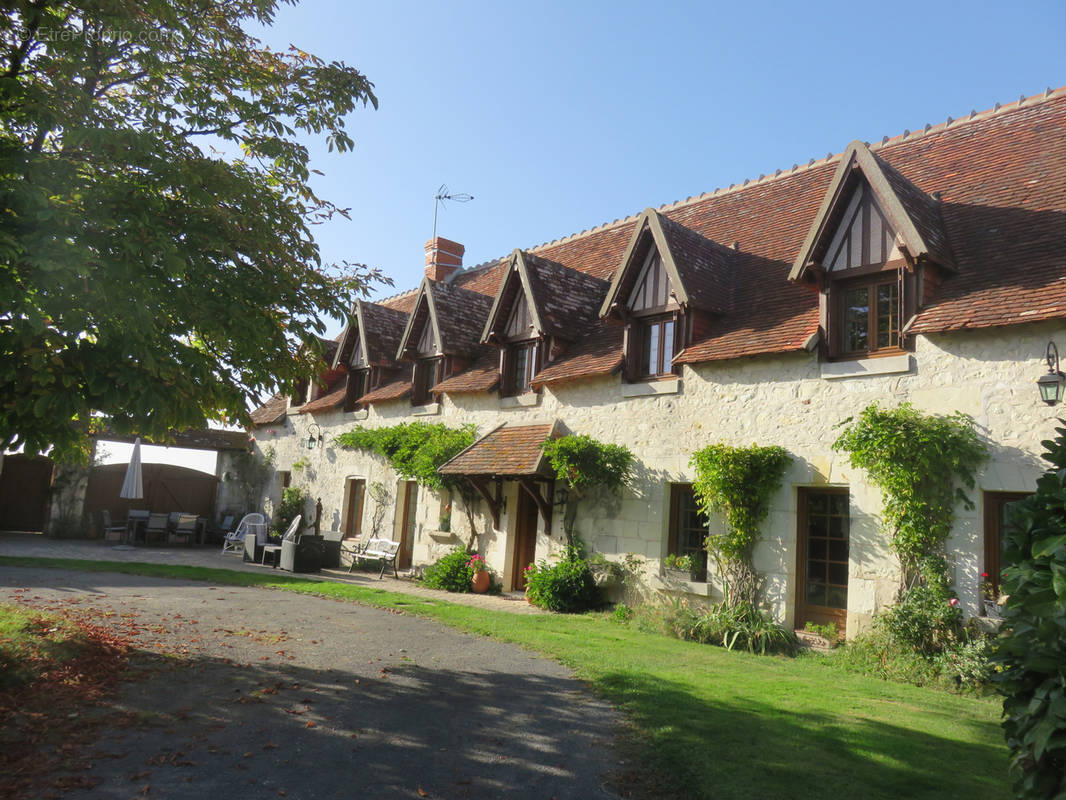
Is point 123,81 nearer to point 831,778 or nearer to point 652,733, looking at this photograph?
point 652,733

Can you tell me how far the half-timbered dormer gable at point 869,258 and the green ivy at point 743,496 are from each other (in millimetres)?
1691

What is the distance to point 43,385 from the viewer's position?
498 centimetres

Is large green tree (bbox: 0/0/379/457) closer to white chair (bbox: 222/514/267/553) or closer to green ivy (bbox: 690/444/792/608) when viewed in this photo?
green ivy (bbox: 690/444/792/608)

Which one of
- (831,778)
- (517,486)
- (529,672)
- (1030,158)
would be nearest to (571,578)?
(517,486)

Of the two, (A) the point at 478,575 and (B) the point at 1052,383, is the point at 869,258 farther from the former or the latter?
(A) the point at 478,575

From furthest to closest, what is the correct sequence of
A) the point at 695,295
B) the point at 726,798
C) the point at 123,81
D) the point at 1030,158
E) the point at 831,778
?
the point at 695,295, the point at 1030,158, the point at 123,81, the point at 831,778, the point at 726,798

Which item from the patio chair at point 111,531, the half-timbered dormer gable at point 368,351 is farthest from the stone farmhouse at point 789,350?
the patio chair at point 111,531

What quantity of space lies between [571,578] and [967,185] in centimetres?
848

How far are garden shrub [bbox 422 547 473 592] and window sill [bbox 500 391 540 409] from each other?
3.03 m

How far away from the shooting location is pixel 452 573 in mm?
14273

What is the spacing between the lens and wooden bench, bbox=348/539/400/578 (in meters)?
16.1

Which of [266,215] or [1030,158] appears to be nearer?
[266,215]

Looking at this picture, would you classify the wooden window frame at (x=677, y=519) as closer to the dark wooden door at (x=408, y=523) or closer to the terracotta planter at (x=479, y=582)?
the terracotta planter at (x=479, y=582)

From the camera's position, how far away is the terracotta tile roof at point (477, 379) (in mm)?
14977
